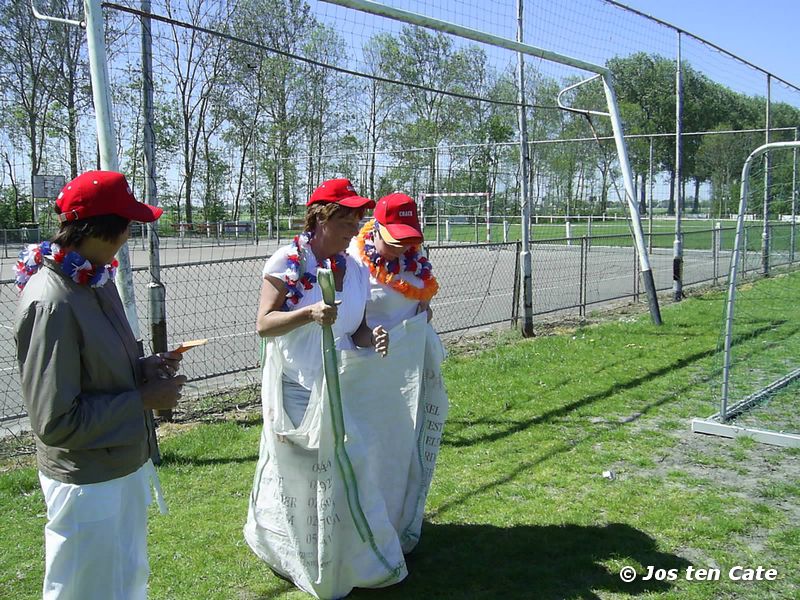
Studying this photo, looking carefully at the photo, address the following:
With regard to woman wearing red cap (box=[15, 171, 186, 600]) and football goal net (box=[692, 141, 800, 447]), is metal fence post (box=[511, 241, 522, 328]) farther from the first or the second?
woman wearing red cap (box=[15, 171, 186, 600])

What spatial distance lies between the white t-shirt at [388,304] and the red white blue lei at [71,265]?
1.58 metres

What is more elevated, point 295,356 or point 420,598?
point 295,356

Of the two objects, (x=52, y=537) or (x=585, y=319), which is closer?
(x=52, y=537)

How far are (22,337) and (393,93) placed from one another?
396 inches

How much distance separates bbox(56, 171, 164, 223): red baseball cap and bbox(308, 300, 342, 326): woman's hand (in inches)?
35.2

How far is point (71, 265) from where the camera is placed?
2279 millimetres

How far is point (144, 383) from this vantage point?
8.29 ft

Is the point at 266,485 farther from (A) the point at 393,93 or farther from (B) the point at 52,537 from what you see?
(A) the point at 393,93

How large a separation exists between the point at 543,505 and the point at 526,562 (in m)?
0.75

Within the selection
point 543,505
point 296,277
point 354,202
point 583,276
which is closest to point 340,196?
point 354,202

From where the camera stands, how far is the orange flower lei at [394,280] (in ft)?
12.5

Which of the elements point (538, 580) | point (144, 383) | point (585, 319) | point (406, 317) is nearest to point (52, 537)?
point (144, 383)

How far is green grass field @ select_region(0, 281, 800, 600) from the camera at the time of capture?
3.60m

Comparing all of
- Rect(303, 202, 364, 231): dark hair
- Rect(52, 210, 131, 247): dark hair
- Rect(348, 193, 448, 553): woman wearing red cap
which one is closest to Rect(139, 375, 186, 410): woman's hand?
Rect(52, 210, 131, 247): dark hair
